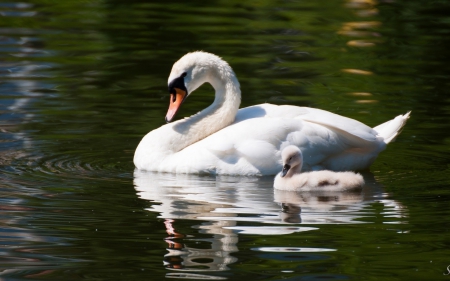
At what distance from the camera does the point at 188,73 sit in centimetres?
1036

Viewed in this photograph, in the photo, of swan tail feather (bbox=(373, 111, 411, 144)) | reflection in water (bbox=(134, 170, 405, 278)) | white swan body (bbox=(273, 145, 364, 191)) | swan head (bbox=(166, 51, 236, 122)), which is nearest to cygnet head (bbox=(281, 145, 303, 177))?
white swan body (bbox=(273, 145, 364, 191))

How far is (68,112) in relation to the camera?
41.3 ft

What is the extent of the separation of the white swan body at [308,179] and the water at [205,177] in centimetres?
9

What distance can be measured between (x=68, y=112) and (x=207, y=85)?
2.92m

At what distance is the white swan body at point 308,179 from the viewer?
916cm

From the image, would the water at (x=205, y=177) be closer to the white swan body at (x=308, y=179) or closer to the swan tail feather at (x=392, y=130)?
the white swan body at (x=308, y=179)

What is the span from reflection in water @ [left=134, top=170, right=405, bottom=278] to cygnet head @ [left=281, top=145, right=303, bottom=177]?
22 cm

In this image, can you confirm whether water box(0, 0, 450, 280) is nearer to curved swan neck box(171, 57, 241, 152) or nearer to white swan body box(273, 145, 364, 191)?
white swan body box(273, 145, 364, 191)

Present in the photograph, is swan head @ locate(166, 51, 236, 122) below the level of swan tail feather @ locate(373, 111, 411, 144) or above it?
above

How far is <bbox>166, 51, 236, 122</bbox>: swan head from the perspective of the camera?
33.8 ft

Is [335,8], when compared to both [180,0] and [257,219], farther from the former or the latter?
[257,219]

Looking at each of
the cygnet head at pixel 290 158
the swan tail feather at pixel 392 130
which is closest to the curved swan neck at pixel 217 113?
the cygnet head at pixel 290 158

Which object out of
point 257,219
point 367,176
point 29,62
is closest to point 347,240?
point 257,219

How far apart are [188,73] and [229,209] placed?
2.27 m
